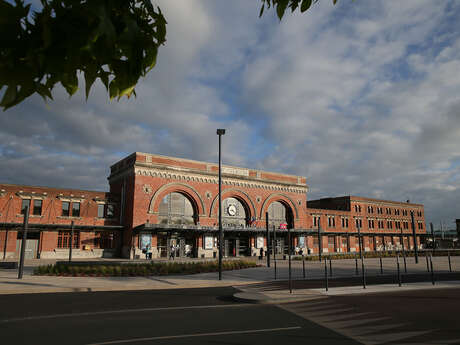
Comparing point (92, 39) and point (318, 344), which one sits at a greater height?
point (92, 39)

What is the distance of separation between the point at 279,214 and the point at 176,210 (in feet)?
53.5

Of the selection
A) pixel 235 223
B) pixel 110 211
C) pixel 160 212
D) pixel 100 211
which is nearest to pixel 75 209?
pixel 100 211

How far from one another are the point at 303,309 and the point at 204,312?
121 inches

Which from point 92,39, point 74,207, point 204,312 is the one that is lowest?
point 204,312

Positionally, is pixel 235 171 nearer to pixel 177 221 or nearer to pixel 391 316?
pixel 177 221

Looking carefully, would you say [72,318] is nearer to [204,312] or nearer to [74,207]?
[204,312]

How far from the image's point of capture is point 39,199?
35.2 meters

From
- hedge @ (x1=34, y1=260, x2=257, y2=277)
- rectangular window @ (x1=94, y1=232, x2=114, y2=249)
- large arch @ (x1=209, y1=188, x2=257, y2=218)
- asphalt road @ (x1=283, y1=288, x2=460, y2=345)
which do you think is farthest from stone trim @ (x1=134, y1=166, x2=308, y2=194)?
asphalt road @ (x1=283, y1=288, x2=460, y2=345)

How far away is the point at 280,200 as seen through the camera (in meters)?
50.2

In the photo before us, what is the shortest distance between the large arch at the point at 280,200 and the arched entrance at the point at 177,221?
412 inches

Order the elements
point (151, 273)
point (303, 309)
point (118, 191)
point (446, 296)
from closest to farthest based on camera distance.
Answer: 1. point (303, 309)
2. point (446, 296)
3. point (151, 273)
4. point (118, 191)

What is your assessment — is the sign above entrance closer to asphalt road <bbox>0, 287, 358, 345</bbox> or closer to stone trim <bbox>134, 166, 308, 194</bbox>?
stone trim <bbox>134, 166, 308, 194</bbox>

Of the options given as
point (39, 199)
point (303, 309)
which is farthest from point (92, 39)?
point (39, 199)

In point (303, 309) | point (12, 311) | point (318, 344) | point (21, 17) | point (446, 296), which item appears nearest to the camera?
point (21, 17)
